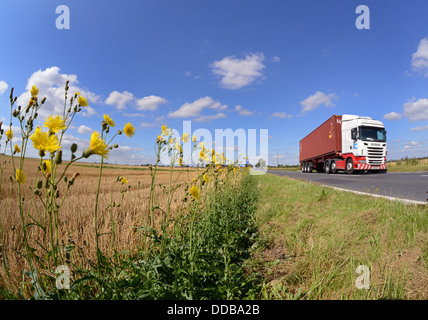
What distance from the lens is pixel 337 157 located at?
18.0 metres

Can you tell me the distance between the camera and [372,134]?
49.4ft

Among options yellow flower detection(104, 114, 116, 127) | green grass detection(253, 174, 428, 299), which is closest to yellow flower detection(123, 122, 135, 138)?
yellow flower detection(104, 114, 116, 127)

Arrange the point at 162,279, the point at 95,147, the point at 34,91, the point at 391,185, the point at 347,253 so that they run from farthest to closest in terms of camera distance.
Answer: the point at 391,185, the point at 347,253, the point at 162,279, the point at 34,91, the point at 95,147

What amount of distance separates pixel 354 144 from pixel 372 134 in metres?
A: 1.27

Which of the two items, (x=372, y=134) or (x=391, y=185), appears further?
(x=372, y=134)

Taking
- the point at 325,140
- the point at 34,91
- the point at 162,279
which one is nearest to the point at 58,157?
the point at 34,91

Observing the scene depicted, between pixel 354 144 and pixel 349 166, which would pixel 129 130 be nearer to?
pixel 354 144

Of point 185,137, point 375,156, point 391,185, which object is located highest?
point 375,156

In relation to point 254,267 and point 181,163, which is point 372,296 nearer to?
point 254,267

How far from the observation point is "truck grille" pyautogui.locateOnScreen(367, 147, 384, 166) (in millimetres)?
14828

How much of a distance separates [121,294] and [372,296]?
5.88 feet

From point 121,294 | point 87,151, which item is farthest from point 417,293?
point 87,151

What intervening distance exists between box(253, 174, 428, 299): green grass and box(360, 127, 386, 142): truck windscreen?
13.6 metres
